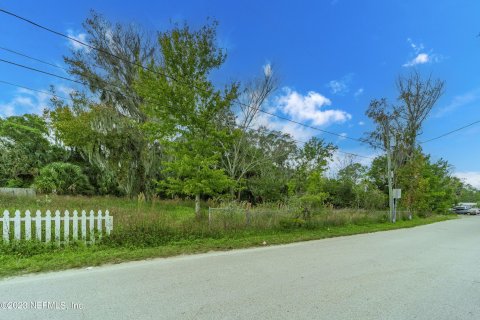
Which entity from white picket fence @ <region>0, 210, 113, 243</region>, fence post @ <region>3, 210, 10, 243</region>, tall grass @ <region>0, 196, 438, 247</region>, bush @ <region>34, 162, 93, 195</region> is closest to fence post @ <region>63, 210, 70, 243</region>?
white picket fence @ <region>0, 210, 113, 243</region>

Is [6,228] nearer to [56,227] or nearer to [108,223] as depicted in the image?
[56,227]

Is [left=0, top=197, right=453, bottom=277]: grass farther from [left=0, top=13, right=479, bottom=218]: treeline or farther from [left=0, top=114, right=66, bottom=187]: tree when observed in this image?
[left=0, top=114, right=66, bottom=187]: tree

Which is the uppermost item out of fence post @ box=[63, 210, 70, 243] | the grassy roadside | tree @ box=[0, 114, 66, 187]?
tree @ box=[0, 114, 66, 187]

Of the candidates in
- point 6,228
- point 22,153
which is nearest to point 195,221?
point 6,228

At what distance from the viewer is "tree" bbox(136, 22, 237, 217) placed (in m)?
11.6

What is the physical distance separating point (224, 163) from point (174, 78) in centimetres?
1101

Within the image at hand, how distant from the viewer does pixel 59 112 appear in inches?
808

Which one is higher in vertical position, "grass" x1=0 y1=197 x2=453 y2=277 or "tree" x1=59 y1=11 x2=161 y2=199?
"tree" x1=59 y1=11 x2=161 y2=199

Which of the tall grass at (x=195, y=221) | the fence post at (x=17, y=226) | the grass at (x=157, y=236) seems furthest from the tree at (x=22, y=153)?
the fence post at (x=17, y=226)

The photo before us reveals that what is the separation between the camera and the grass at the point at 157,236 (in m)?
6.04

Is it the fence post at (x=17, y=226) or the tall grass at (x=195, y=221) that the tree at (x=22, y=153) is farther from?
the fence post at (x=17, y=226)

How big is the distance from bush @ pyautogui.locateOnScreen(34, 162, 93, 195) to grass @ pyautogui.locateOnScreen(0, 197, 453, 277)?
427 centimetres

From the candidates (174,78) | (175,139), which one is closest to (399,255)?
(175,139)

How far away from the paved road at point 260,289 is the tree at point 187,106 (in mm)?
5149
